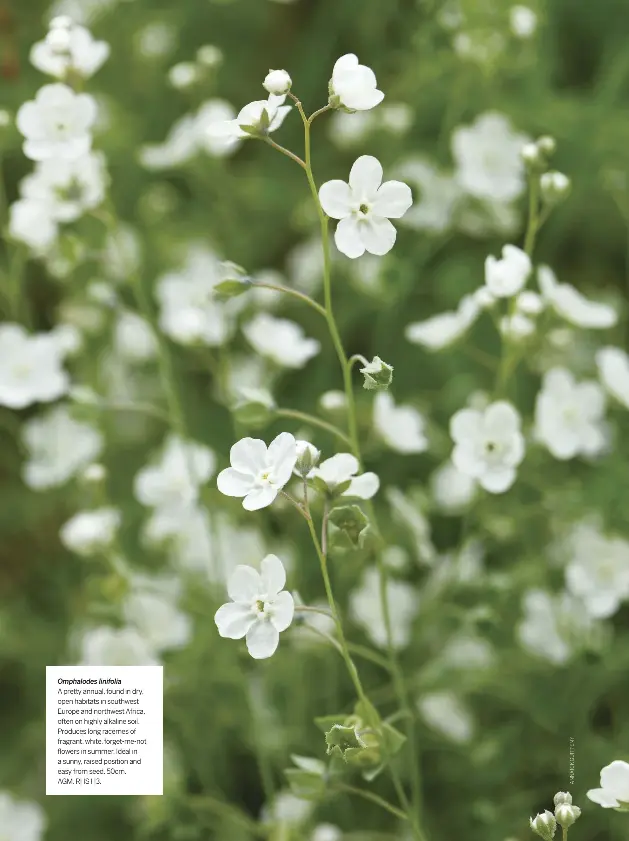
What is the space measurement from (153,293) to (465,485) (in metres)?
0.63

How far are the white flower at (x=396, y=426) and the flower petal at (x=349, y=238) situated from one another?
36 centimetres

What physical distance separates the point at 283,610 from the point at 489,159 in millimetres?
881

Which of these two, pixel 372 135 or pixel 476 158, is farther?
pixel 372 135

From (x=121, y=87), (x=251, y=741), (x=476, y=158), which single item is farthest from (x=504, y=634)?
(x=121, y=87)

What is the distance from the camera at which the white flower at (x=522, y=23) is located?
1.36m

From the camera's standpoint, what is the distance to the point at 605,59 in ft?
5.36

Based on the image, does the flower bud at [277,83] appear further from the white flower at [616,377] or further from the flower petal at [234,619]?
the white flower at [616,377]

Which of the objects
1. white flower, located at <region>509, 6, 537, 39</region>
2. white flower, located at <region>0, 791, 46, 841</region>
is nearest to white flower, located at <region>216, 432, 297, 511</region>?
white flower, located at <region>0, 791, 46, 841</region>

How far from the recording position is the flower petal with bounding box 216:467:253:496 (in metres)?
0.75

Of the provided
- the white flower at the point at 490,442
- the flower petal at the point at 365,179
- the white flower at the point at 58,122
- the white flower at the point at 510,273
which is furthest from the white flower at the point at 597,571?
the white flower at the point at 58,122

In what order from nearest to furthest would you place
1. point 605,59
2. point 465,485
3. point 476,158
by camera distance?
point 465,485, point 476,158, point 605,59

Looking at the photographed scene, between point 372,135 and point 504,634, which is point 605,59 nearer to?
point 372,135

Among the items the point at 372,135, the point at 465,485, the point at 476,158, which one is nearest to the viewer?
the point at 465,485

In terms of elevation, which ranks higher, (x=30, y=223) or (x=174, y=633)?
(x=30, y=223)
